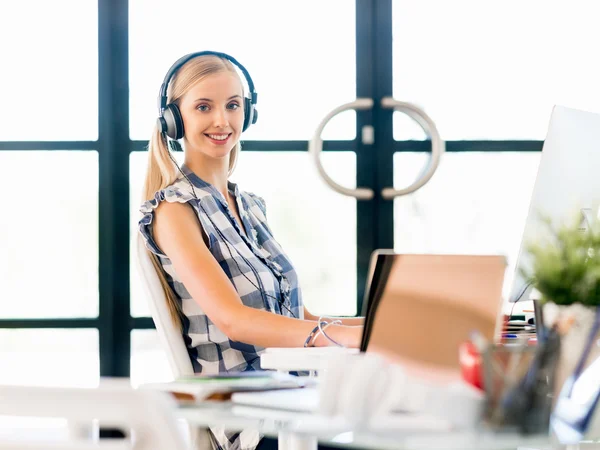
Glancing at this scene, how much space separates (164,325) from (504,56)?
76.6 inches

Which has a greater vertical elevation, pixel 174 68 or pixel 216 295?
pixel 174 68

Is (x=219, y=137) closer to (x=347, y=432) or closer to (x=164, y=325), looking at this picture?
(x=164, y=325)

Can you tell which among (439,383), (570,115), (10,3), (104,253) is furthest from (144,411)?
(10,3)

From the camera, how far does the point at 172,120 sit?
188 cm

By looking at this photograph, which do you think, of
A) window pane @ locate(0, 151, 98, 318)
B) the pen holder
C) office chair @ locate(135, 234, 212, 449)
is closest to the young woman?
office chair @ locate(135, 234, 212, 449)

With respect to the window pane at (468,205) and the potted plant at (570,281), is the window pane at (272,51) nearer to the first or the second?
the window pane at (468,205)

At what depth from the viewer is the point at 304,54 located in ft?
9.39

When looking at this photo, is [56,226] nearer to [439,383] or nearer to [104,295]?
[104,295]

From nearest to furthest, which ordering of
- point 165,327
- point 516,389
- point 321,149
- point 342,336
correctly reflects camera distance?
point 516,389 < point 342,336 < point 165,327 < point 321,149

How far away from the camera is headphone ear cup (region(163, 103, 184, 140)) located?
6.17 ft

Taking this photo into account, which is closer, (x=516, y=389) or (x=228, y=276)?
(x=516, y=389)

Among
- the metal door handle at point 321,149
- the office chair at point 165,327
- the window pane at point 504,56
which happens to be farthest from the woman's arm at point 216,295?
the window pane at point 504,56

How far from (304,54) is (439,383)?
2140 millimetres

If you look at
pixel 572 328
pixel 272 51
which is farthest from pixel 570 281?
pixel 272 51
